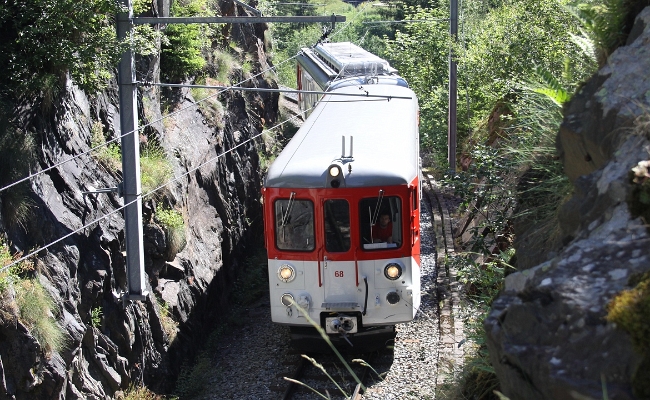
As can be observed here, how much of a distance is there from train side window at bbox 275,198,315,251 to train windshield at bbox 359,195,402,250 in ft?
2.16

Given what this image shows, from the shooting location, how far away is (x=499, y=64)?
16.8 meters

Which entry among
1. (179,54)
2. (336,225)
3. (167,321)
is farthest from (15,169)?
(179,54)

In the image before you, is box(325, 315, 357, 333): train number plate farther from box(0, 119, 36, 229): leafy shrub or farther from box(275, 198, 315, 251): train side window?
box(0, 119, 36, 229): leafy shrub

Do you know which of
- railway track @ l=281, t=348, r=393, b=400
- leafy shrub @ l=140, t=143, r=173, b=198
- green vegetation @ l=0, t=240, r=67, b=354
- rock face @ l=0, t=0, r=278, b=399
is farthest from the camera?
leafy shrub @ l=140, t=143, r=173, b=198

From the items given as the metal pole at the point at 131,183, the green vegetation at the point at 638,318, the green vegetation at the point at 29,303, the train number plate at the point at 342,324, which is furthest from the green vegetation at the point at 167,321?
the green vegetation at the point at 638,318

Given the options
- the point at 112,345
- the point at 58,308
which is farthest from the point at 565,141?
the point at 112,345

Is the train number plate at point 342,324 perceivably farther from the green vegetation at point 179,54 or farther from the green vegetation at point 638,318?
the green vegetation at point 179,54

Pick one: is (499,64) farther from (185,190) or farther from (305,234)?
(305,234)

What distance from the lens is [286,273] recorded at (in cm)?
955

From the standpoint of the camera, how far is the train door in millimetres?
9336

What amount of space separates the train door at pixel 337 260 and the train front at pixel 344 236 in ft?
0.04

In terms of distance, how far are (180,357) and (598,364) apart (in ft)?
29.9

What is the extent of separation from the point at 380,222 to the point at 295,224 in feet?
3.55

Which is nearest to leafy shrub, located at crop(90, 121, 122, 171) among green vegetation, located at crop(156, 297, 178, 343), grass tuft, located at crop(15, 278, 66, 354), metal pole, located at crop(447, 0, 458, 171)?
green vegetation, located at crop(156, 297, 178, 343)
